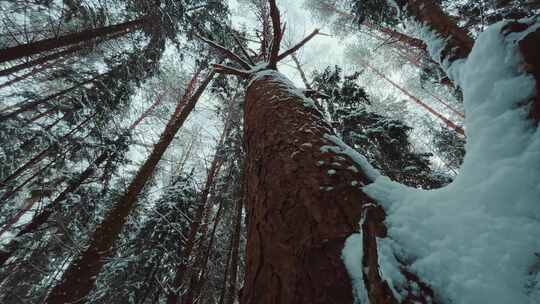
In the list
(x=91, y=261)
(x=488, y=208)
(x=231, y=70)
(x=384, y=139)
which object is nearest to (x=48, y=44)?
(x=91, y=261)

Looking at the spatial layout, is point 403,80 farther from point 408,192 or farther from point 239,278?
point 408,192

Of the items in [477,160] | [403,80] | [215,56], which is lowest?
[477,160]

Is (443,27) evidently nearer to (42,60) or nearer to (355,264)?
(355,264)

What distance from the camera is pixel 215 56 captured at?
8055mm

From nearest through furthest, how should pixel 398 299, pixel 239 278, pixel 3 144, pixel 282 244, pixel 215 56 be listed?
pixel 398 299 < pixel 282 244 < pixel 3 144 < pixel 215 56 < pixel 239 278

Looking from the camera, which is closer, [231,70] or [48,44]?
[231,70]

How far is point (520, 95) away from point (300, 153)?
0.72 metres

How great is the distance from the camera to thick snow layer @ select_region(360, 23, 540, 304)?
50 centimetres

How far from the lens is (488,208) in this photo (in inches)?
23.0

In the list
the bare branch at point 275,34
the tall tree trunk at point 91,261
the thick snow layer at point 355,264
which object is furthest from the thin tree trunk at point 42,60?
the thick snow layer at point 355,264

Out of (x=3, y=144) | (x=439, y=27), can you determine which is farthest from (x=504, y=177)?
(x=3, y=144)

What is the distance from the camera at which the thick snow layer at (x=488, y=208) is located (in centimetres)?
50

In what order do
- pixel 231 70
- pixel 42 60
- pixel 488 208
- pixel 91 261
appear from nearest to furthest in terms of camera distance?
1. pixel 488 208
2. pixel 231 70
3. pixel 91 261
4. pixel 42 60

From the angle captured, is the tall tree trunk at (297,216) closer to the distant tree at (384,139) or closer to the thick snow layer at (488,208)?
the thick snow layer at (488,208)
